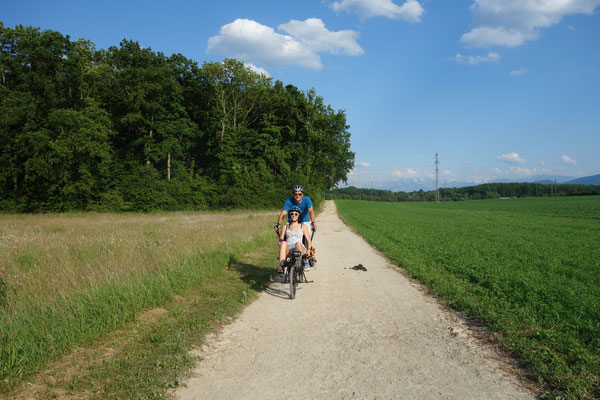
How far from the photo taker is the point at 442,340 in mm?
4383

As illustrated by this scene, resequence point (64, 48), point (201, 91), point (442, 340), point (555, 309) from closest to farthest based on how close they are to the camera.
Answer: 1. point (442, 340)
2. point (555, 309)
3. point (64, 48)
4. point (201, 91)

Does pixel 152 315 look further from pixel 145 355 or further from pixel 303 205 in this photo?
pixel 303 205

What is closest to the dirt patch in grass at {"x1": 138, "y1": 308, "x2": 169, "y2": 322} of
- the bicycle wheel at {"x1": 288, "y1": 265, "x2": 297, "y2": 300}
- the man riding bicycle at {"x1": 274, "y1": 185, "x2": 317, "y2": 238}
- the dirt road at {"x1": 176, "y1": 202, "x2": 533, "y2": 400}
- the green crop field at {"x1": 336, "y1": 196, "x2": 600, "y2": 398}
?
the dirt road at {"x1": 176, "y1": 202, "x2": 533, "y2": 400}

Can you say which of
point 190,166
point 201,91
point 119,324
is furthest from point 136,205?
point 119,324

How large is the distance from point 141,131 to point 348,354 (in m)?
37.4

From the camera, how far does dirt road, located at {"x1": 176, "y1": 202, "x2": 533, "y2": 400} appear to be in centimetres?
313

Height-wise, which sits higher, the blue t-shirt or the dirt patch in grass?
the blue t-shirt

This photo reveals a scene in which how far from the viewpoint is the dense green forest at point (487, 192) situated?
95.5 meters

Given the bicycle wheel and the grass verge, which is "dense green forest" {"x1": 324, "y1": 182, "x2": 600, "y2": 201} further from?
the grass verge

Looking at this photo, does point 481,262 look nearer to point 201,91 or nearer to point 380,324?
point 380,324

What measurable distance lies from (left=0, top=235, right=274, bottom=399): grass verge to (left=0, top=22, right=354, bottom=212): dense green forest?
101 ft

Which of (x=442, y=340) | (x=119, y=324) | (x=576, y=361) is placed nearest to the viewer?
(x=576, y=361)

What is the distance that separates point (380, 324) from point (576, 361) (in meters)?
2.37

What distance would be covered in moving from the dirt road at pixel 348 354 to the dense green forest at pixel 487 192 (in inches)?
3748
